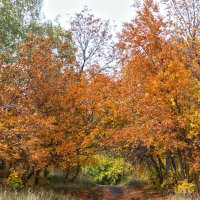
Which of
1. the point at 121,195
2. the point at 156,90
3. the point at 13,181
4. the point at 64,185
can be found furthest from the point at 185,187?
the point at 64,185

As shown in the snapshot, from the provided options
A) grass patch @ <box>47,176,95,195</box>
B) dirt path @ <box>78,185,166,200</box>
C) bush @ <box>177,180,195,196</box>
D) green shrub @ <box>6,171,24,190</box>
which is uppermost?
green shrub @ <box>6,171,24,190</box>

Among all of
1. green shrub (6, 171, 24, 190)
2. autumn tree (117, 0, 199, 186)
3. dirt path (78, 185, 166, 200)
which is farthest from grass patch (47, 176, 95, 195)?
autumn tree (117, 0, 199, 186)

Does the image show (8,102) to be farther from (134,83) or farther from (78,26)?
(78,26)

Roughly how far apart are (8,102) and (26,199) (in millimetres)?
4012

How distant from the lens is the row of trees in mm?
11188

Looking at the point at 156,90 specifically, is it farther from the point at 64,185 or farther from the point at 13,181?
the point at 64,185

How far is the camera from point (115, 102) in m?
14.8

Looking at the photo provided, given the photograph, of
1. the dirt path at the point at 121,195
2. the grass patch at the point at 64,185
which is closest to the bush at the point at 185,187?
the dirt path at the point at 121,195

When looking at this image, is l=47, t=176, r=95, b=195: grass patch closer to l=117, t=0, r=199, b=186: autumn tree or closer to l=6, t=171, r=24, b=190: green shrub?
l=6, t=171, r=24, b=190: green shrub

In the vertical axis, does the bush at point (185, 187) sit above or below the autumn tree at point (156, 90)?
below

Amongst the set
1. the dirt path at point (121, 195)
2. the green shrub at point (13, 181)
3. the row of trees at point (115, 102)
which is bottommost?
the dirt path at point (121, 195)

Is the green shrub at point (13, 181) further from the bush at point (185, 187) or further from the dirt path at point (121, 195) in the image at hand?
the bush at point (185, 187)

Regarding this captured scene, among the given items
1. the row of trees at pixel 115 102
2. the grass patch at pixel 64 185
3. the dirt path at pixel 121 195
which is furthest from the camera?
the grass patch at pixel 64 185

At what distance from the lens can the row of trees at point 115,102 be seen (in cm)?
1119
